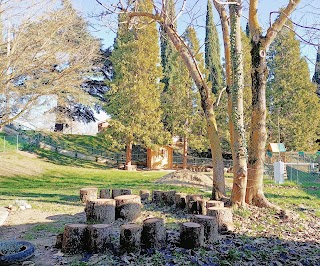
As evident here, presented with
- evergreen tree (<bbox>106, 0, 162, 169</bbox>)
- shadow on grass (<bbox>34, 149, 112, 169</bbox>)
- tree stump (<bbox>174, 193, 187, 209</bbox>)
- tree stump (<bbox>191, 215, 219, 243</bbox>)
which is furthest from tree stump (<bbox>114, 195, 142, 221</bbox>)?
shadow on grass (<bbox>34, 149, 112, 169</bbox>)

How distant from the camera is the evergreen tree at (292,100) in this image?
20.8m

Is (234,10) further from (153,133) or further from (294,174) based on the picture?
(153,133)

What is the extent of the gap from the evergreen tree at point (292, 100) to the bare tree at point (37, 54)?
15.0m

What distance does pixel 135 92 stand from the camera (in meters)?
20.9

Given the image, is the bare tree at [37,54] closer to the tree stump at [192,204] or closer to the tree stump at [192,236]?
the tree stump at [192,204]

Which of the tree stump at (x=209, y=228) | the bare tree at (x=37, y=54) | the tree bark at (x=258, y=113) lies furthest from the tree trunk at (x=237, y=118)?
the bare tree at (x=37, y=54)

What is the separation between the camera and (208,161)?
78.8 ft

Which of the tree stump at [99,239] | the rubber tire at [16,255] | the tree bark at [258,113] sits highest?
the tree bark at [258,113]

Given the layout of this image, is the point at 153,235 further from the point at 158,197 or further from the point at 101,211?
the point at 158,197

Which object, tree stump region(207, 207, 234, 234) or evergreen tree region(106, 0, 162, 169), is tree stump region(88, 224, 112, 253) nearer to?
tree stump region(207, 207, 234, 234)

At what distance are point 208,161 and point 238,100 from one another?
58.2ft

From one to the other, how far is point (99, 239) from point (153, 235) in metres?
0.67

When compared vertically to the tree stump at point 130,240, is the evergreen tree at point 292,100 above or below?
above

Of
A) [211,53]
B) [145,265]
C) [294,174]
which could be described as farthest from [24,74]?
[211,53]
